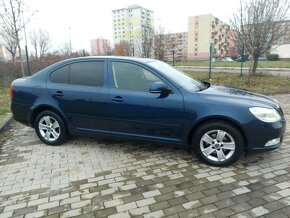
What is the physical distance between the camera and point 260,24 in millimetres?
12570

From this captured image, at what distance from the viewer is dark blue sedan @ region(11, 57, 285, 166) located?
3723 millimetres

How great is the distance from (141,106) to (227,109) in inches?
49.7

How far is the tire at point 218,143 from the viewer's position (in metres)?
3.73

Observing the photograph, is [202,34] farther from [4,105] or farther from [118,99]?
[118,99]

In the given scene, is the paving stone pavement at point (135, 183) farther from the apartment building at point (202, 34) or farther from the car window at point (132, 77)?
the apartment building at point (202, 34)

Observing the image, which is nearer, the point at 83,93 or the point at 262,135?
the point at 262,135

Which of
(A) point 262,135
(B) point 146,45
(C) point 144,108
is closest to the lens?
(A) point 262,135

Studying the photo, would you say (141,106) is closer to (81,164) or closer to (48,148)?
(81,164)

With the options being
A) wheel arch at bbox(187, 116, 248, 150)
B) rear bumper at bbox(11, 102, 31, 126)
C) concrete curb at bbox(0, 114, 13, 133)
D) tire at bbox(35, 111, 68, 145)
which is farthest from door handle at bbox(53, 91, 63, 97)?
wheel arch at bbox(187, 116, 248, 150)

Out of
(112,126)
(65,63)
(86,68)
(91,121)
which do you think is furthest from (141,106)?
(65,63)

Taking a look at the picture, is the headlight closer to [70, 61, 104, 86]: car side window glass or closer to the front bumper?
the front bumper

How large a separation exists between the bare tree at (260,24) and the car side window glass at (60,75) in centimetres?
1083

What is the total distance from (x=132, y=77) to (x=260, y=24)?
10647mm

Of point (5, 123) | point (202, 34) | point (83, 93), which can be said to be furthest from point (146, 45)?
point (202, 34)
